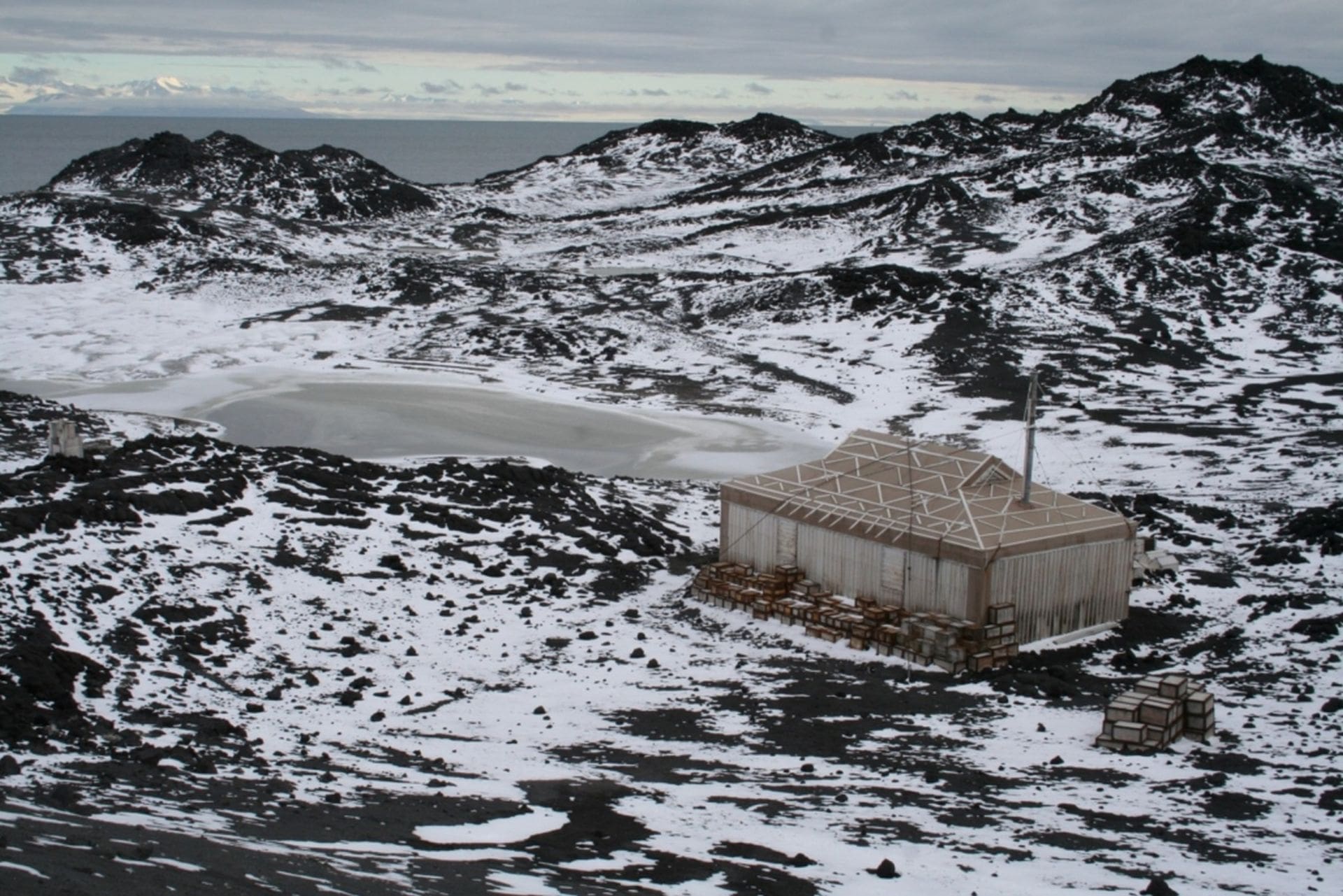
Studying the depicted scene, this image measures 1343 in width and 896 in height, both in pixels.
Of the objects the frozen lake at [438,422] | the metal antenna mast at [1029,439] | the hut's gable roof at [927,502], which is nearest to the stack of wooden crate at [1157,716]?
the hut's gable roof at [927,502]

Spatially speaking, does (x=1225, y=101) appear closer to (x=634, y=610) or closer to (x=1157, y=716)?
(x=634, y=610)

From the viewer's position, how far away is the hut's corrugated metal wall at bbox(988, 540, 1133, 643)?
82.9 feet

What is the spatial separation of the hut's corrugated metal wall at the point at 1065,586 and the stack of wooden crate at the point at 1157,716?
474 cm

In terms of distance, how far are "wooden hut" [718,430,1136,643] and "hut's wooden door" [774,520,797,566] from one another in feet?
0.08

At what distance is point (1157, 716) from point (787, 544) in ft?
34.1

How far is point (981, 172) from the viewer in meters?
102

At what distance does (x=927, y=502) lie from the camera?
27266 millimetres

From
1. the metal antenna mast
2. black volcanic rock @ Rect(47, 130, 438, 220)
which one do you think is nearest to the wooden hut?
the metal antenna mast

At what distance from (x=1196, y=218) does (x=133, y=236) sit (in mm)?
63952

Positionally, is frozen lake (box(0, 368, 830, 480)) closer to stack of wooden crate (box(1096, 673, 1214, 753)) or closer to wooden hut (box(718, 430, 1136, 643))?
wooden hut (box(718, 430, 1136, 643))

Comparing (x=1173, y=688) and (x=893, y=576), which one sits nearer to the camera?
(x=1173, y=688)

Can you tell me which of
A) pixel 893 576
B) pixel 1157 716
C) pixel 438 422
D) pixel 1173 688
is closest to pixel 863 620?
pixel 893 576

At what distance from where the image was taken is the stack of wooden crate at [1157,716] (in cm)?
1964

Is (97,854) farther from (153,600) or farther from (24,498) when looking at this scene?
(24,498)
